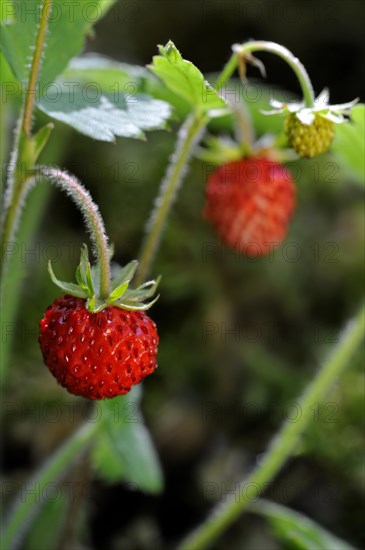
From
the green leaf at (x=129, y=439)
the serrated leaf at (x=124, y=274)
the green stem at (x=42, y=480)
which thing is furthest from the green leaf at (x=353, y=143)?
the green stem at (x=42, y=480)

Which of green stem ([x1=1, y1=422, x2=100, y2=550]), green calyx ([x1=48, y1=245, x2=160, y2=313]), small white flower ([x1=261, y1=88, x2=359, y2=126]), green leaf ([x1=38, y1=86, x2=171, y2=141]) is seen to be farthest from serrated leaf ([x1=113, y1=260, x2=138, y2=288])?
green stem ([x1=1, y1=422, x2=100, y2=550])

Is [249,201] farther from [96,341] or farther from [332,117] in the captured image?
[96,341]

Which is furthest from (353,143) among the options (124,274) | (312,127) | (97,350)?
(97,350)

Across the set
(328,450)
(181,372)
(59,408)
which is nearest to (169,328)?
(181,372)

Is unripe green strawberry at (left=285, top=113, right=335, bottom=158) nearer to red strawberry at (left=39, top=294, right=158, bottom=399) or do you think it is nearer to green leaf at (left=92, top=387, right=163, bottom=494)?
red strawberry at (left=39, top=294, right=158, bottom=399)

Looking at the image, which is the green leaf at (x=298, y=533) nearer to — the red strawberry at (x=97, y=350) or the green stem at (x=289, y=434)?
the green stem at (x=289, y=434)
